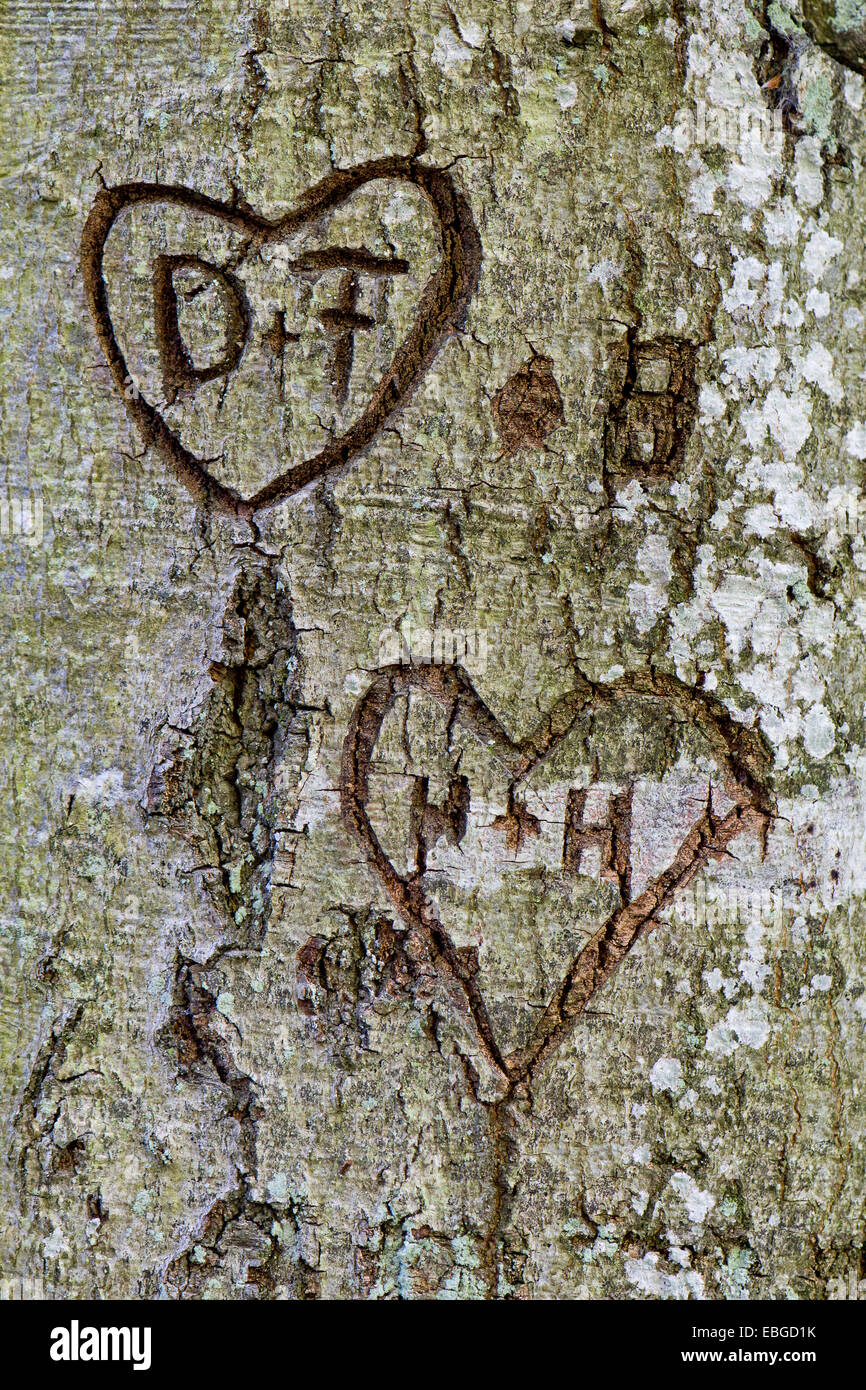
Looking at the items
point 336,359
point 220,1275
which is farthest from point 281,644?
point 220,1275

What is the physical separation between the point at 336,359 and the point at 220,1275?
4.17 ft

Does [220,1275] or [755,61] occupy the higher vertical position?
[755,61]

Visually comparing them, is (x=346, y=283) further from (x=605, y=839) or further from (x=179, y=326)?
(x=605, y=839)

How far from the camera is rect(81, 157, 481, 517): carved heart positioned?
1261 mm

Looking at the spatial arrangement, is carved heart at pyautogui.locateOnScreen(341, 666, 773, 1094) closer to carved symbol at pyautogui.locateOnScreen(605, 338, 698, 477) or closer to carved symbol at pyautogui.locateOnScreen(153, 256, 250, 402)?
carved symbol at pyautogui.locateOnScreen(605, 338, 698, 477)

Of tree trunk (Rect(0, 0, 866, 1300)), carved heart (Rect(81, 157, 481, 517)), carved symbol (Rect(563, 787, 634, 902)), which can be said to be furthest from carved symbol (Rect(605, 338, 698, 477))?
carved symbol (Rect(563, 787, 634, 902))

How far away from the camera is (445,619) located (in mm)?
1277

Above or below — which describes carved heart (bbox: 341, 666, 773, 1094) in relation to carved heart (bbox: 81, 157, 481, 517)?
below

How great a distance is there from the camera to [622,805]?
130cm

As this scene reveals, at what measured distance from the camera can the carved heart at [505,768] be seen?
4.21ft

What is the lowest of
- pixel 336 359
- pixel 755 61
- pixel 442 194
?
pixel 336 359

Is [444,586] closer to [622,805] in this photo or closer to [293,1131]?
[622,805]

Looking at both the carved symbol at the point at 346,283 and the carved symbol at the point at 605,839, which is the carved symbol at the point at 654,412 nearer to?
the carved symbol at the point at 346,283

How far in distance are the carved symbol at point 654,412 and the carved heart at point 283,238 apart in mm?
255
